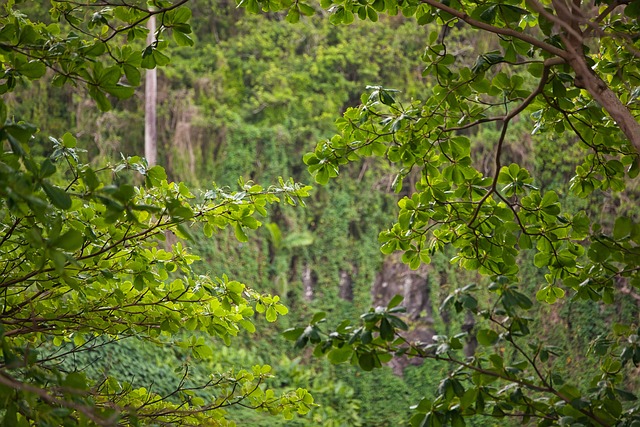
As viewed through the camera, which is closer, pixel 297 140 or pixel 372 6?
pixel 372 6

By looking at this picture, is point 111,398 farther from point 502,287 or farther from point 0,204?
point 502,287

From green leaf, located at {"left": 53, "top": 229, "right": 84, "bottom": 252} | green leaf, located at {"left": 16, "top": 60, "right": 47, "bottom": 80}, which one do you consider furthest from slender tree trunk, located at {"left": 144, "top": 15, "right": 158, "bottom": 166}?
green leaf, located at {"left": 53, "top": 229, "right": 84, "bottom": 252}

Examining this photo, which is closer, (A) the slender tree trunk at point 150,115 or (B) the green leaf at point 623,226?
(B) the green leaf at point 623,226

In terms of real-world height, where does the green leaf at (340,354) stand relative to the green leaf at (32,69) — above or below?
below

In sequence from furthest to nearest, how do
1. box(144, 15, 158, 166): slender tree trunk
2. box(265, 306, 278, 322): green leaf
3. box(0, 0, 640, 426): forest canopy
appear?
box(144, 15, 158, 166): slender tree trunk → box(265, 306, 278, 322): green leaf → box(0, 0, 640, 426): forest canopy

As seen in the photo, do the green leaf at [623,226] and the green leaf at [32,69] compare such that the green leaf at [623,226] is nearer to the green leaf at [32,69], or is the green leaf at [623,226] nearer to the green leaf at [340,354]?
the green leaf at [340,354]

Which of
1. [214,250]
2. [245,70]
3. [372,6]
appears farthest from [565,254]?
[245,70]

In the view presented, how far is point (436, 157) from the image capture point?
2.23m

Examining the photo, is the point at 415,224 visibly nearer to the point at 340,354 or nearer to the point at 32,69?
the point at 340,354

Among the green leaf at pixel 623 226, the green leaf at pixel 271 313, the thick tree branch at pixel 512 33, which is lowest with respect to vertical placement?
the green leaf at pixel 271 313

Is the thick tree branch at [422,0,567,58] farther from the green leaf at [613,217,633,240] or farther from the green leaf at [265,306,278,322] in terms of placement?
the green leaf at [265,306,278,322]

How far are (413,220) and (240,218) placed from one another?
0.54 m

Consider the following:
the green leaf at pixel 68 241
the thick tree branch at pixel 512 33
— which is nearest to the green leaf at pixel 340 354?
the green leaf at pixel 68 241

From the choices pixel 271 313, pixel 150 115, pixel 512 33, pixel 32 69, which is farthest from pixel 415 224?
pixel 150 115
